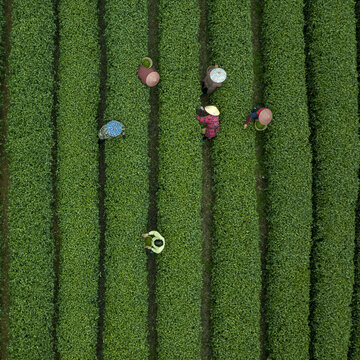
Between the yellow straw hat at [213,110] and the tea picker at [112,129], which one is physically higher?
the yellow straw hat at [213,110]

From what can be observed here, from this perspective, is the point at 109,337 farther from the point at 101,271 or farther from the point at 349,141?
the point at 349,141

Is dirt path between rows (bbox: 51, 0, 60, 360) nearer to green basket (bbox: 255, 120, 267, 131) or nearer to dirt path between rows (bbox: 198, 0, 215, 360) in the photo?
dirt path between rows (bbox: 198, 0, 215, 360)

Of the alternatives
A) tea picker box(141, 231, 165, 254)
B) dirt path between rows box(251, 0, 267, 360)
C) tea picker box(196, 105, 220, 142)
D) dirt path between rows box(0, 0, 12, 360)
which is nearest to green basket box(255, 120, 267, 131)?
dirt path between rows box(251, 0, 267, 360)

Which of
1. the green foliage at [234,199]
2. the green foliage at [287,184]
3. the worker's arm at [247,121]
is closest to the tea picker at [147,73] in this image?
the green foliage at [234,199]

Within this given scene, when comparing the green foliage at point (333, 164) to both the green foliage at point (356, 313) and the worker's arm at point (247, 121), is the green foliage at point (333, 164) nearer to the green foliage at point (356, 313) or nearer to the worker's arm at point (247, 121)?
the green foliage at point (356, 313)

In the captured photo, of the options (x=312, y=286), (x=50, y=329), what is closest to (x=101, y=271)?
(x=50, y=329)

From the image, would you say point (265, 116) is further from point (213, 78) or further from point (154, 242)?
point (154, 242)
